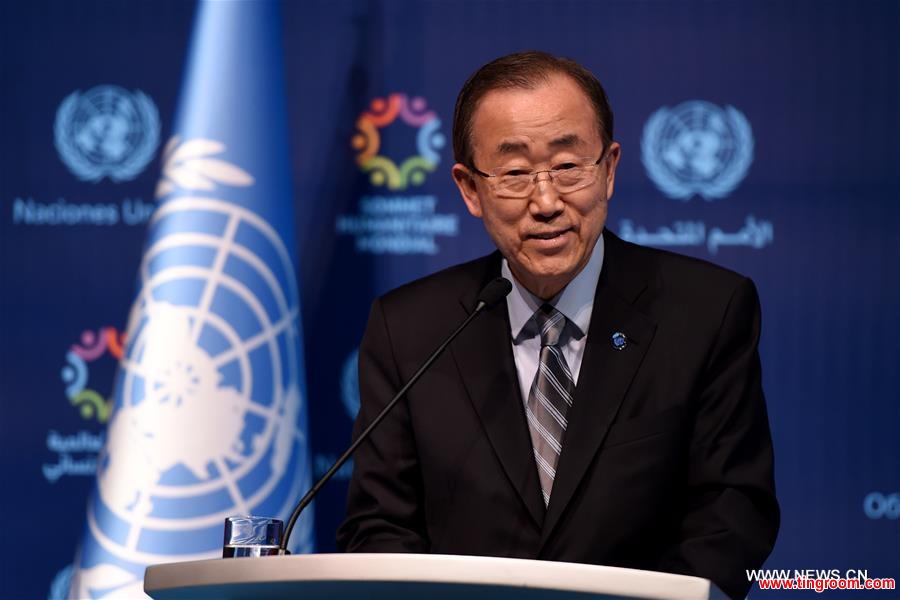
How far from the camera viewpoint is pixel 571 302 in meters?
2.30

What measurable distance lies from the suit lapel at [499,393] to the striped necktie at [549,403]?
3cm

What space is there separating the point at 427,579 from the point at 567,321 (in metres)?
1.07

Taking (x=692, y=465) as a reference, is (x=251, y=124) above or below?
above

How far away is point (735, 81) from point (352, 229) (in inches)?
49.1

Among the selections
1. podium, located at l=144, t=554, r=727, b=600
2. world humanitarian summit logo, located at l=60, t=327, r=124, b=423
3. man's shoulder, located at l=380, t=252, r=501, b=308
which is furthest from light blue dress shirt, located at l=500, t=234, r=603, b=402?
world humanitarian summit logo, located at l=60, t=327, r=124, b=423

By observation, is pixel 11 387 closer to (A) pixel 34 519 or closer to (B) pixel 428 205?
(A) pixel 34 519

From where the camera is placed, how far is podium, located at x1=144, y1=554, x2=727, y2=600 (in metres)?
1.26

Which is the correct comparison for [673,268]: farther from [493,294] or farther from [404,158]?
[404,158]

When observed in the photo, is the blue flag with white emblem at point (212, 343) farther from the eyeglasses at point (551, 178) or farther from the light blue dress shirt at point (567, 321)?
the eyeglasses at point (551, 178)

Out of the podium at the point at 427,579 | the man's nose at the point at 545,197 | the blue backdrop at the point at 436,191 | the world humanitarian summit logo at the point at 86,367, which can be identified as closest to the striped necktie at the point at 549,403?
the man's nose at the point at 545,197

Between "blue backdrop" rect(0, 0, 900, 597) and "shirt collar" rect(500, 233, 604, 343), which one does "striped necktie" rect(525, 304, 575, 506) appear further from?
"blue backdrop" rect(0, 0, 900, 597)

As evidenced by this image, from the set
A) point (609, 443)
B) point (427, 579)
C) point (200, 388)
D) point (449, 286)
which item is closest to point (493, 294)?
point (609, 443)

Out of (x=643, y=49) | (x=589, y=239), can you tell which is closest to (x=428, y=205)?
(x=643, y=49)

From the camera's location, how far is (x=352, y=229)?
355 cm
